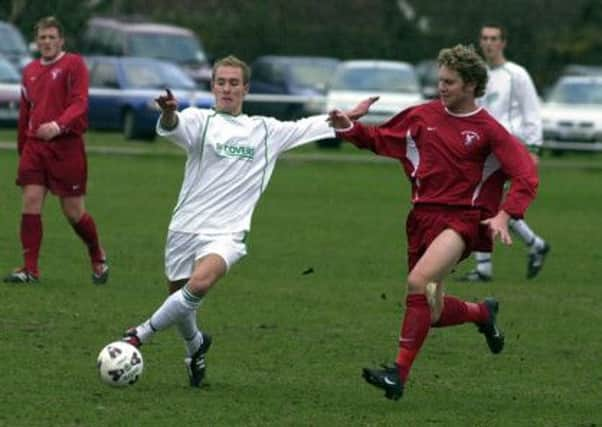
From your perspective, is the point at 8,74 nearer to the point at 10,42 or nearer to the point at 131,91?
the point at 131,91

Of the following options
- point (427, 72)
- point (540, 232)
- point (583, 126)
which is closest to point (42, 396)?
point (540, 232)

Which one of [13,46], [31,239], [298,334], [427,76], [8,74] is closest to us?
[298,334]

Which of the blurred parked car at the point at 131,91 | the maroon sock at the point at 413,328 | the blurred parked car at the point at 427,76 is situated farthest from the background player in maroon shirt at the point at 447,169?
the blurred parked car at the point at 427,76

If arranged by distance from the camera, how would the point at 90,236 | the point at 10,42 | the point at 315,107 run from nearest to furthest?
the point at 90,236, the point at 315,107, the point at 10,42

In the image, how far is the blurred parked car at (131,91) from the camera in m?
31.0

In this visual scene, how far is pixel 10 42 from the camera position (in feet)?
111

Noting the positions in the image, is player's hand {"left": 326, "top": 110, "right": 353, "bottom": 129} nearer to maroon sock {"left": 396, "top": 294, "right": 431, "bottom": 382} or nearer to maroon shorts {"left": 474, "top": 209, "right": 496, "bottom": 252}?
maroon shorts {"left": 474, "top": 209, "right": 496, "bottom": 252}

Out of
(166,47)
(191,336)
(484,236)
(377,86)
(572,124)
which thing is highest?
(484,236)

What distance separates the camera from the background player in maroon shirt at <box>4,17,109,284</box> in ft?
41.0

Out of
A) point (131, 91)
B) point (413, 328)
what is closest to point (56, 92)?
point (413, 328)

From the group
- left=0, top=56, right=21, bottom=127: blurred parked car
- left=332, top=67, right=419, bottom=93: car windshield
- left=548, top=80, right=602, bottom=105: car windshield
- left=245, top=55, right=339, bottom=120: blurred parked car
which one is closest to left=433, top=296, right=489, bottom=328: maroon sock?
left=0, top=56, right=21, bottom=127: blurred parked car

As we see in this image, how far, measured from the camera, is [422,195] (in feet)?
28.8

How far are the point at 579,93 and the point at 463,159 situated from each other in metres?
24.3

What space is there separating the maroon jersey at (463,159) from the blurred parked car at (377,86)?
21.8 metres
